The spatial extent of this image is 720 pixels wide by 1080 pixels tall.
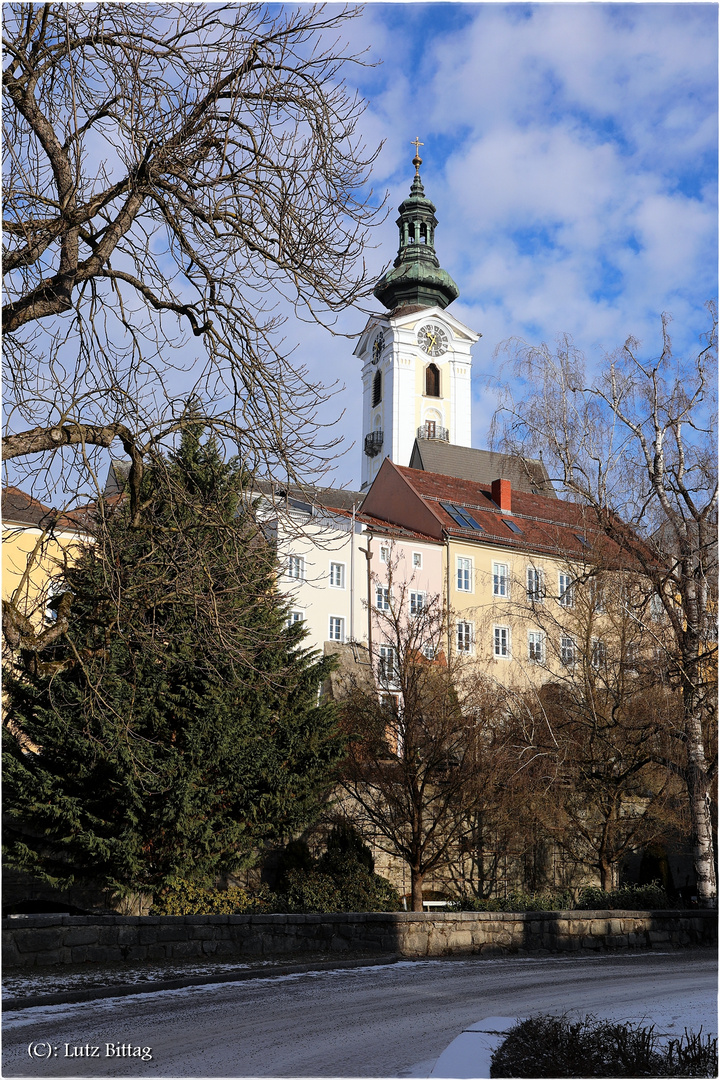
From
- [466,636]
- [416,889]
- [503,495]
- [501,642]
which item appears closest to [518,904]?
[416,889]

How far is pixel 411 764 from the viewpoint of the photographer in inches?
799

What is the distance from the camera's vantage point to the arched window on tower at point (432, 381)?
68750 mm

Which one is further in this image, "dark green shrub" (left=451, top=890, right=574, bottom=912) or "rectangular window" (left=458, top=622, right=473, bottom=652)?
"rectangular window" (left=458, top=622, right=473, bottom=652)

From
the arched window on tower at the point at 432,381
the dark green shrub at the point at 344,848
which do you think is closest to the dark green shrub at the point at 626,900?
the dark green shrub at the point at 344,848

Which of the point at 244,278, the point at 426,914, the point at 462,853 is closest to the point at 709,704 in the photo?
the point at 426,914

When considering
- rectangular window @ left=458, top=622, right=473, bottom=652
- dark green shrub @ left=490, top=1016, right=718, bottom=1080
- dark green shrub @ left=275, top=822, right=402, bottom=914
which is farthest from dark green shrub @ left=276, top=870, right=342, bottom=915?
rectangular window @ left=458, top=622, right=473, bottom=652

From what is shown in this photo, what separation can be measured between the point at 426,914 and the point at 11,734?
23.6ft

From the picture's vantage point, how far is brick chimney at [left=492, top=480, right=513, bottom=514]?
1560 inches

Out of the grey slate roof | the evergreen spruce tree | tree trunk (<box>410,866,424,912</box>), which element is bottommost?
tree trunk (<box>410,866,424,912</box>)

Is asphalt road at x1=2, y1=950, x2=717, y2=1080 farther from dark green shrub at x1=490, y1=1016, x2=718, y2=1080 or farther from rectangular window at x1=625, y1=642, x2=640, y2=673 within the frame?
rectangular window at x1=625, y1=642, x2=640, y2=673

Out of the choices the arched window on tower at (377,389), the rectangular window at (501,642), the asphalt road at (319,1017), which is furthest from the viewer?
the arched window on tower at (377,389)

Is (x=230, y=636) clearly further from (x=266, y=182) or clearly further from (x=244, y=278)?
(x=266, y=182)

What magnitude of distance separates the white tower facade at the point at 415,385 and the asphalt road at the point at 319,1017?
5619cm

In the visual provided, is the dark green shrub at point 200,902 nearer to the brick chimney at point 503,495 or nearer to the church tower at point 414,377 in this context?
the brick chimney at point 503,495
